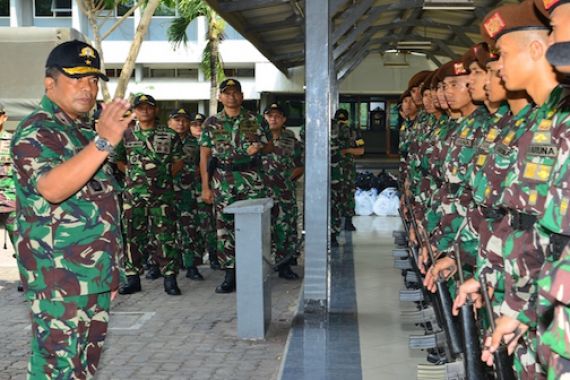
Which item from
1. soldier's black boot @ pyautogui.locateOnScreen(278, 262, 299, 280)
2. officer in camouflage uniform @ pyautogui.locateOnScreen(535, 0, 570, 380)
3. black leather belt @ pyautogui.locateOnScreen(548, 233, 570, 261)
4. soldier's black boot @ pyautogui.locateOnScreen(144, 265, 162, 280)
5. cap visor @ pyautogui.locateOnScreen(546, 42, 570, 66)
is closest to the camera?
cap visor @ pyautogui.locateOnScreen(546, 42, 570, 66)

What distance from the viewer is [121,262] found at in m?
3.76

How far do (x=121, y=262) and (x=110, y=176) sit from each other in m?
0.38

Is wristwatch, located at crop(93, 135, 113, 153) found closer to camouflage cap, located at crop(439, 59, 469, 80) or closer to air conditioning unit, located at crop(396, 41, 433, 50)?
camouflage cap, located at crop(439, 59, 469, 80)

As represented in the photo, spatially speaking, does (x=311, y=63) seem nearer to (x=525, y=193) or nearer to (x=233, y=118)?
(x=233, y=118)

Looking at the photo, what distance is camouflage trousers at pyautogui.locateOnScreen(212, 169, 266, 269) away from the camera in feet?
25.5

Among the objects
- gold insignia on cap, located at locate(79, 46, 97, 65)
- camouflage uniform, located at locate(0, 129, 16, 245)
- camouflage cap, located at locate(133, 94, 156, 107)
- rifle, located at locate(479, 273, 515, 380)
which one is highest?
gold insignia on cap, located at locate(79, 46, 97, 65)

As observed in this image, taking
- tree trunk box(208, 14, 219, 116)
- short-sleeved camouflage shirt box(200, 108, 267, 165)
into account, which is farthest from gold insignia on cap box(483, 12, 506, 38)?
tree trunk box(208, 14, 219, 116)

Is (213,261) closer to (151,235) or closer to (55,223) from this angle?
(151,235)

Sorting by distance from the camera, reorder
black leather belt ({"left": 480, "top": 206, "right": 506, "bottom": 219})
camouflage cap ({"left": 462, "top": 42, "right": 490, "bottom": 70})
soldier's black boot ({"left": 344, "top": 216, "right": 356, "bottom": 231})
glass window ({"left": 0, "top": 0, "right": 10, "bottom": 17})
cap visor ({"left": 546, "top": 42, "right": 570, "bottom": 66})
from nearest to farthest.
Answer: cap visor ({"left": 546, "top": 42, "right": 570, "bottom": 66}) → black leather belt ({"left": 480, "top": 206, "right": 506, "bottom": 219}) → camouflage cap ({"left": 462, "top": 42, "right": 490, "bottom": 70}) → soldier's black boot ({"left": 344, "top": 216, "right": 356, "bottom": 231}) → glass window ({"left": 0, "top": 0, "right": 10, "bottom": 17})

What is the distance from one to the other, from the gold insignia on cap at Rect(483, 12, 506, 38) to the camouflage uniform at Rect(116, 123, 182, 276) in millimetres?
4748

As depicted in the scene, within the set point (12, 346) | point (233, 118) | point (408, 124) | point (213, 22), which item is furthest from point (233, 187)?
point (213, 22)

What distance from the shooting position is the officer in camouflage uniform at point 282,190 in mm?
9078

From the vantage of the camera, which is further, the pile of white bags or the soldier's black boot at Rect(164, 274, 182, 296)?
the pile of white bags

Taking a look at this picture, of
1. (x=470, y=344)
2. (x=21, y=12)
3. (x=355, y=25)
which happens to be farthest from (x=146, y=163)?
(x=21, y=12)
